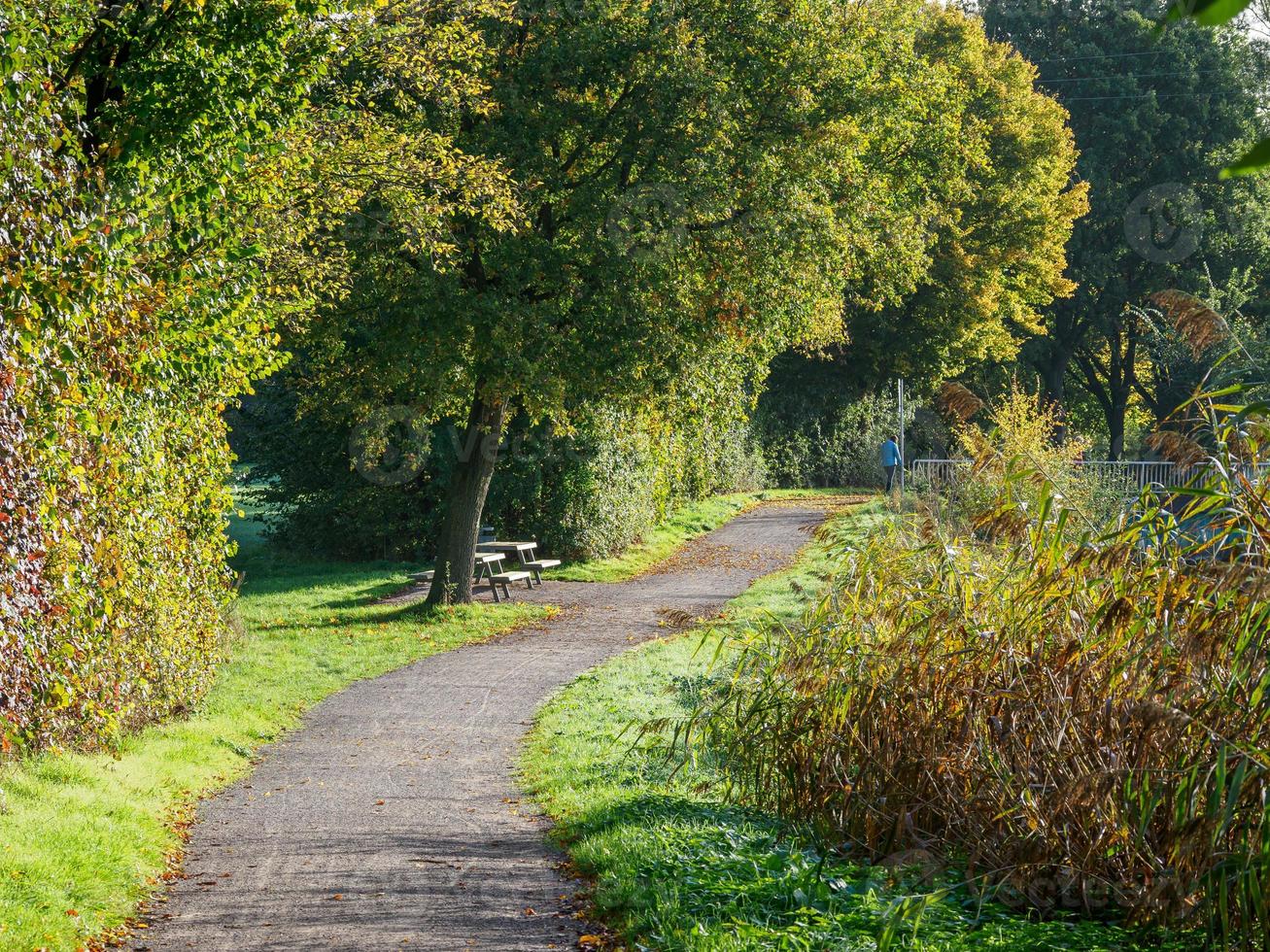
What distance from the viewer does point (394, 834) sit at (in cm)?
791

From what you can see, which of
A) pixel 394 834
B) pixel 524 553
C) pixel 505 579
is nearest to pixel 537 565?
pixel 524 553

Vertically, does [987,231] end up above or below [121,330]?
above

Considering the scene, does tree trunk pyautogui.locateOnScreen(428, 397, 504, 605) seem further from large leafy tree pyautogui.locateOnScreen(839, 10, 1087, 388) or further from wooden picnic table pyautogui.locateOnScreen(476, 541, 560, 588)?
large leafy tree pyautogui.locateOnScreen(839, 10, 1087, 388)

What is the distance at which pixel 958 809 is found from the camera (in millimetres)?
5961

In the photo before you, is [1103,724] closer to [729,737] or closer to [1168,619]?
[1168,619]

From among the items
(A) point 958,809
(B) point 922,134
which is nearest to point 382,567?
(B) point 922,134

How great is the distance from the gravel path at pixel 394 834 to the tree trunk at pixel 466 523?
10.2ft

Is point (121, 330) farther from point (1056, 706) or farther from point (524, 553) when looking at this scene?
point (524, 553)

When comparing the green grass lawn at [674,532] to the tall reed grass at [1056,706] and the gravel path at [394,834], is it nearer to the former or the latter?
the gravel path at [394,834]

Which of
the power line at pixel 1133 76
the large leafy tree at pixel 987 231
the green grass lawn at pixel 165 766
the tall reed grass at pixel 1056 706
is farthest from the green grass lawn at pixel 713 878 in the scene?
the power line at pixel 1133 76

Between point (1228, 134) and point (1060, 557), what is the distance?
44959mm

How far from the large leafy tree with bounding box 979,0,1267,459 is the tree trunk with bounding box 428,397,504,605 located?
30545mm

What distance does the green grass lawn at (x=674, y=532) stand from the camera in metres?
22.2

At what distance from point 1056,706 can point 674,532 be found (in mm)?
22177
